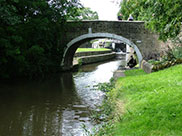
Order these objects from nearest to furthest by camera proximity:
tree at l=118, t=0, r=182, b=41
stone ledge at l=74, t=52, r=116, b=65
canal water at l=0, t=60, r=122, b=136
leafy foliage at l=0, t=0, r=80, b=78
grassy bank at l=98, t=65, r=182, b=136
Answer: grassy bank at l=98, t=65, r=182, b=136 < tree at l=118, t=0, r=182, b=41 < canal water at l=0, t=60, r=122, b=136 < leafy foliage at l=0, t=0, r=80, b=78 < stone ledge at l=74, t=52, r=116, b=65

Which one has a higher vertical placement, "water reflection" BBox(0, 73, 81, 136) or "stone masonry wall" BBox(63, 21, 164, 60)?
"stone masonry wall" BBox(63, 21, 164, 60)

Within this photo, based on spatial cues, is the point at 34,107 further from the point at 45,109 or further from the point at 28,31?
the point at 28,31

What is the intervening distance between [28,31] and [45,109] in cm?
533

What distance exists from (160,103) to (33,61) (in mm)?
8358

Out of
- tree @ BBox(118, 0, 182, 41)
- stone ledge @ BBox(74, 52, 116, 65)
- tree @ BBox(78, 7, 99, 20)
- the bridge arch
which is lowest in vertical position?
stone ledge @ BBox(74, 52, 116, 65)

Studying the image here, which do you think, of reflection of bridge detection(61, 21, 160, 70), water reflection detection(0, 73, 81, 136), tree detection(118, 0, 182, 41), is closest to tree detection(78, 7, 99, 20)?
reflection of bridge detection(61, 21, 160, 70)

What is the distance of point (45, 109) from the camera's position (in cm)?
700

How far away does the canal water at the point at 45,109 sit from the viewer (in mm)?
5398

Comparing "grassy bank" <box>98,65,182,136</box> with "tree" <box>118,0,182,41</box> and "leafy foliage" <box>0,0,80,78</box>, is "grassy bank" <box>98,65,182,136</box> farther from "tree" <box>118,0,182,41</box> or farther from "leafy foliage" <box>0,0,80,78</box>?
"leafy foliage" <box>0,0,80,78</box>

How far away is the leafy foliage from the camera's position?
974 cm

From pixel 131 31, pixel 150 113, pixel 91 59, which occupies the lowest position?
pixel 91 59

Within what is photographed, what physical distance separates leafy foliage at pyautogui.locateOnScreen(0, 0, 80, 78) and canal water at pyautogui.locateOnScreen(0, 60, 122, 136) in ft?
3.43

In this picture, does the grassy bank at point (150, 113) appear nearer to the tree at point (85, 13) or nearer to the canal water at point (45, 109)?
the canal water at point (45, 109)

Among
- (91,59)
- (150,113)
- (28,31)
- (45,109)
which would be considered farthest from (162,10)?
(91,59)
